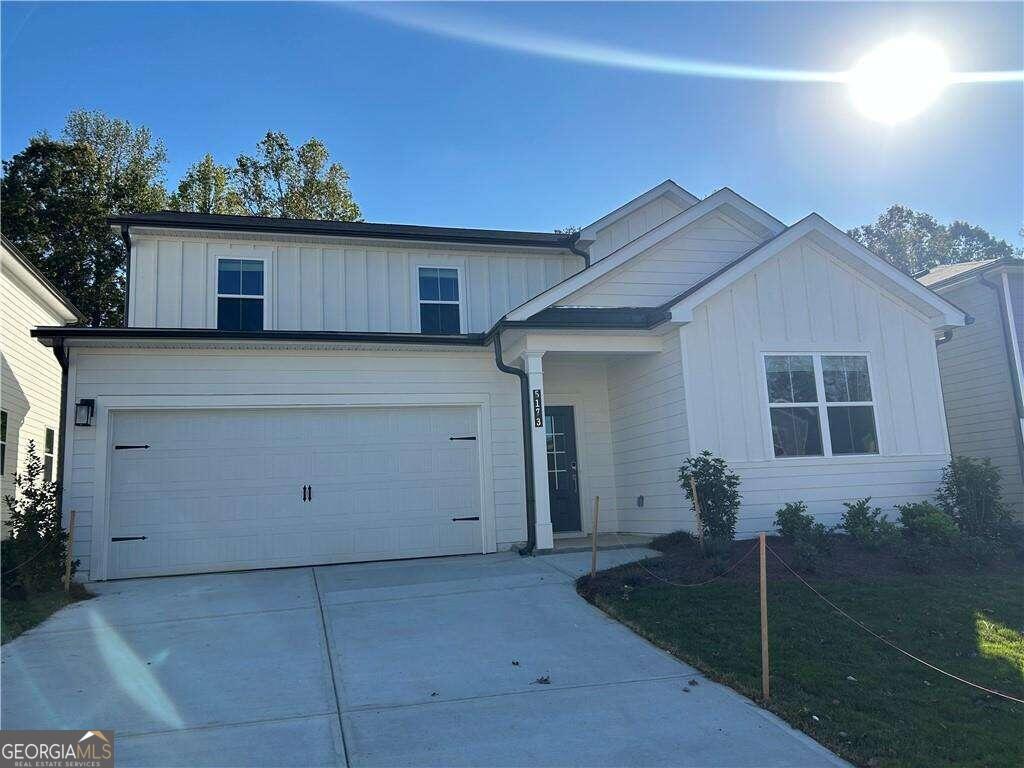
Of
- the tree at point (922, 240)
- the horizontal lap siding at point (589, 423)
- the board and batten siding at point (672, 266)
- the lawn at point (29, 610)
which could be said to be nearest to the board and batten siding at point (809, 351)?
the board and batten siding at point (672, 266)

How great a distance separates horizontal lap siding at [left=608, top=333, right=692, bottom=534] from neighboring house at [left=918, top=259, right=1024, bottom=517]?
251 inches

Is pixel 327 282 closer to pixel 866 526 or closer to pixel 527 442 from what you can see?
pixel 527 442

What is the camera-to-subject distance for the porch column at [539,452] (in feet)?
32.9

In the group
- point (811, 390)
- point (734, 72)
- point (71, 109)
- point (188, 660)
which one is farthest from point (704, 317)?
point (71, 109)

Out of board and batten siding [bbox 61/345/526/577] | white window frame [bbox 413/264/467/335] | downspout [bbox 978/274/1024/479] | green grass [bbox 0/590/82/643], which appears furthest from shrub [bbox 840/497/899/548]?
green grass [bbox 0/590/82/643]

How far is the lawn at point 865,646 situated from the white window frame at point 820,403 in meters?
2.10

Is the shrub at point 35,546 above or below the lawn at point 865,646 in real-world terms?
above

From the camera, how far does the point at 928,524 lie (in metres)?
9.30

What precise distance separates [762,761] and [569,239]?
1034cm

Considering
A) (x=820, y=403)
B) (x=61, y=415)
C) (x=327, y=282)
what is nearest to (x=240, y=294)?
(x=327, y=282)

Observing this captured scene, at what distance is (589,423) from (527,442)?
1893 mm

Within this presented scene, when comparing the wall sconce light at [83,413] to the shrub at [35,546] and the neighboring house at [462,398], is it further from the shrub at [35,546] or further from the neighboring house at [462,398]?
the shrub at [35,546]

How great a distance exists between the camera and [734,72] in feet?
31.8

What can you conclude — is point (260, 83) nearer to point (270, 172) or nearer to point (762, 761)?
point (762, 761)
